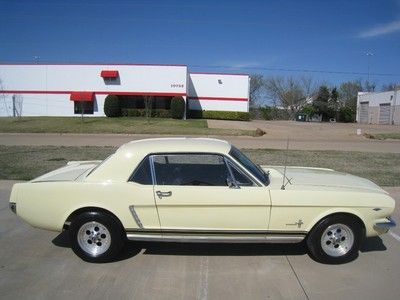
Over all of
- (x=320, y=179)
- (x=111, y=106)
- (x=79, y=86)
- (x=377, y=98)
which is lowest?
(x=320, y=179)

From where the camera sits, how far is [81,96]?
4247cm

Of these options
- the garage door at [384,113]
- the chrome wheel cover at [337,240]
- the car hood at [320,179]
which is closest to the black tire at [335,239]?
the chrome wheel cover at [337,240]

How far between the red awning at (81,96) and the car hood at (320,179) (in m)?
38.3

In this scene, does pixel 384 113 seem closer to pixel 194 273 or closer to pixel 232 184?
pixel 232 184

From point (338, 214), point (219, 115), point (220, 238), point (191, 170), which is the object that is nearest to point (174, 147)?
point (191, 170)

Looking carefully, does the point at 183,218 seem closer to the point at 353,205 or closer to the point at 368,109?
the point at 353,205

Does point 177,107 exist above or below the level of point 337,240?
above

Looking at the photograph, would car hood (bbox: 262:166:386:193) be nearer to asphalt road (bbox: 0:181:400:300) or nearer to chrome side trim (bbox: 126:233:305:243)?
chrome side trim (bbox: 126:233:305:243)

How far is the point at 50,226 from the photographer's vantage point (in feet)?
16.6

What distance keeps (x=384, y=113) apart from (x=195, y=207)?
65.2 m

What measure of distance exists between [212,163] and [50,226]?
205 cm

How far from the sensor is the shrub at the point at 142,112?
4200cm

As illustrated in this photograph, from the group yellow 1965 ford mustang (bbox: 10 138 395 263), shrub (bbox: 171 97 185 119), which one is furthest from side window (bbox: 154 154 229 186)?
shrub (bbox: 171 97 185 119)

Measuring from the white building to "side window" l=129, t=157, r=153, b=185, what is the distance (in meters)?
37.7
